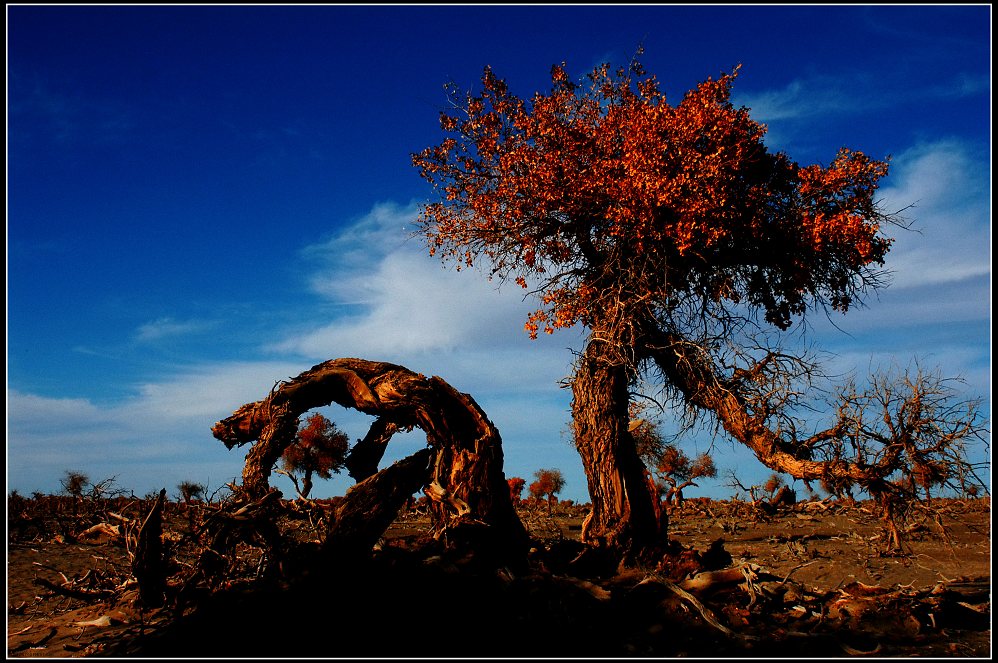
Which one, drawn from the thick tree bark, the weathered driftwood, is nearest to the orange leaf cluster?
the thick tree bark

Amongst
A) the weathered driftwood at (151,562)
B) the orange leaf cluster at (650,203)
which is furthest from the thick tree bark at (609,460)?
the weathered driftwood at (151,562)

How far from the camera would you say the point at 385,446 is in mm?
11914

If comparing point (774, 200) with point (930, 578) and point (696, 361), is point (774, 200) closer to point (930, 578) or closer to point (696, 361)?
point (696, 361)

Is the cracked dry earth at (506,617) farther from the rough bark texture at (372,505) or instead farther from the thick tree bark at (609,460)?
the thick tree bark at (609,460)

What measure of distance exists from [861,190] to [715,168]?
336 centimetres

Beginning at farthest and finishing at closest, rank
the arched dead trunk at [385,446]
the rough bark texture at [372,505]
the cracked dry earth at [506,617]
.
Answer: the arched dead trunk at [385,446], the rough bark texture at [372,505], the cracked dry earth at [506,617]

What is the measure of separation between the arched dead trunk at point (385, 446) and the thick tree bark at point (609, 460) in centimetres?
243

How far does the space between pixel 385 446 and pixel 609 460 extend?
13.2ft

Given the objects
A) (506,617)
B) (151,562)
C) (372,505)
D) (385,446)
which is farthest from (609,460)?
(151,562)

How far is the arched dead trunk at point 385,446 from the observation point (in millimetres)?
9758

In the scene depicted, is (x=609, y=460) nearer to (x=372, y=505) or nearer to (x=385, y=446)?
(x=385, y=446)

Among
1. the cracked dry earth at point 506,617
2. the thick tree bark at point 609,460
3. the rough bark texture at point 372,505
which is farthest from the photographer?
the thick tree bark at point 609,460

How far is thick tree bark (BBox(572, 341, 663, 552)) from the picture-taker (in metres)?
12.4

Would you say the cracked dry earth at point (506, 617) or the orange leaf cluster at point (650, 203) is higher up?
the orange leaf cluster at point (650, 203)
